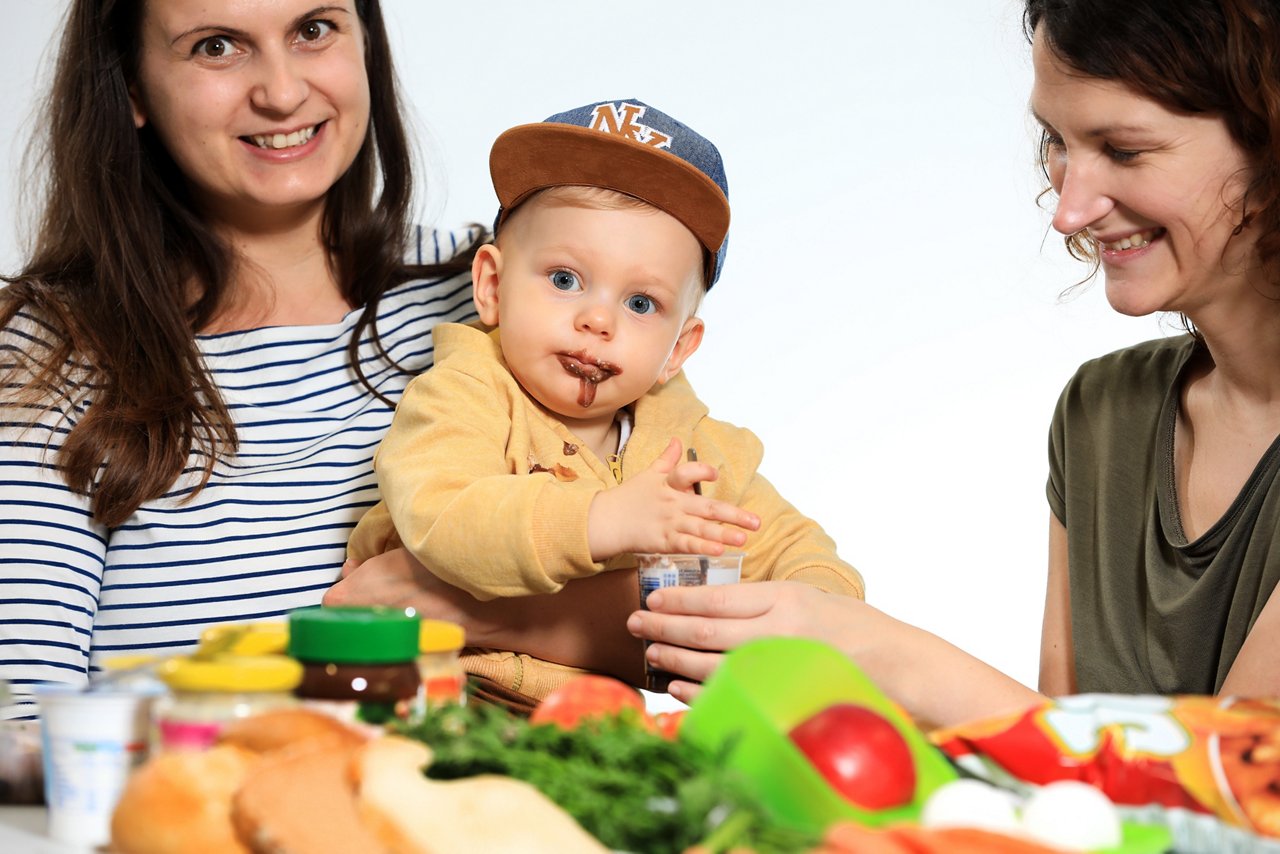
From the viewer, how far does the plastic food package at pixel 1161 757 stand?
77cm

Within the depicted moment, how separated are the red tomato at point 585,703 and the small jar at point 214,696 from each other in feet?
0.56

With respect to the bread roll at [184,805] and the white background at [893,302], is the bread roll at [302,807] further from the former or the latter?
the white background at [893,302]

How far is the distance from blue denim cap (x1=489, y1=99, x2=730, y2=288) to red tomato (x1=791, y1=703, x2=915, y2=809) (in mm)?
892

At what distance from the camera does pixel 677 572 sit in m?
1.33

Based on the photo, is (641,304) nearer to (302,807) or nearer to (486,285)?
(486,285)

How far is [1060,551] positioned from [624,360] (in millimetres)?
831

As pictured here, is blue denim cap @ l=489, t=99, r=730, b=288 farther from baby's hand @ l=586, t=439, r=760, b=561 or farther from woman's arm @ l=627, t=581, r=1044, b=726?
woman's arm @ l=627, t=581, r=1044, b=726

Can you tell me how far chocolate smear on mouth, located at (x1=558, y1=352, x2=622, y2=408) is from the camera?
1597 mm

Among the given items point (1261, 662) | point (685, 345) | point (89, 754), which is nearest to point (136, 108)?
point (685, 345)

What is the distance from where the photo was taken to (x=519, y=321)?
159 cm

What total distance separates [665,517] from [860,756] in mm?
536

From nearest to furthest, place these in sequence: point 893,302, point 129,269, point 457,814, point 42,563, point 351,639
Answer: point 457,814 → point 351,639 → point 42,563 → point 129,269 → point 893,302

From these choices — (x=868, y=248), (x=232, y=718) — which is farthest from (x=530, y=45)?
(x=232, y=718)

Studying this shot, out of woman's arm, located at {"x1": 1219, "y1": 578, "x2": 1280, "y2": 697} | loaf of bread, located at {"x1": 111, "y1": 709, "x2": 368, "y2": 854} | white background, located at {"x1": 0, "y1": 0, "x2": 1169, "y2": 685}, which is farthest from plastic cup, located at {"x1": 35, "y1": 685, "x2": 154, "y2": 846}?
white background, located at {"x1": 0, "y1": 0, "x2": 1169, "y2": 685}
